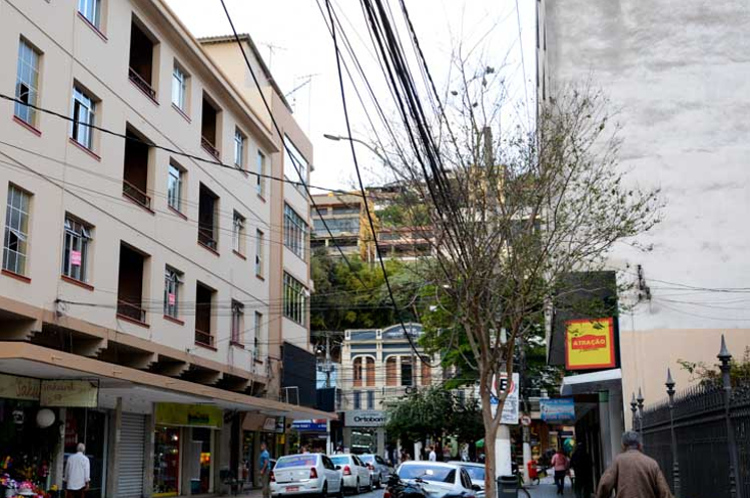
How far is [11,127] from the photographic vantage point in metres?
19.8

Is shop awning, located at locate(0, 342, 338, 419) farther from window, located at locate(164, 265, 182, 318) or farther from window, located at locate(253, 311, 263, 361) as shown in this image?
window, located at locate(253, 311, 263, 361)

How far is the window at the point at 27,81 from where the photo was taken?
20391 millimetres

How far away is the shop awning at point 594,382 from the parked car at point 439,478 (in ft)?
13.6

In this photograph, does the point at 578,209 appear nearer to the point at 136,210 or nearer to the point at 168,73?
the point at 136,210

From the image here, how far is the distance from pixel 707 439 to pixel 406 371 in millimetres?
59505

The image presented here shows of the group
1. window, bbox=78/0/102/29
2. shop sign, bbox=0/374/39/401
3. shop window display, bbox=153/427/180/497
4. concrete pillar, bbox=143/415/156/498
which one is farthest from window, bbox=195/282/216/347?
window, bbox=78/0/102/29

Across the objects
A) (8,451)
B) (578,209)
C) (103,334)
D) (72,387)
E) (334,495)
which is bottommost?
(334,495)

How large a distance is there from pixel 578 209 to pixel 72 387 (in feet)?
42.1

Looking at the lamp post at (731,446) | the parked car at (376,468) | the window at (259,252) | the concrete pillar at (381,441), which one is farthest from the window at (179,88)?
the concrete pillar at (381,441)

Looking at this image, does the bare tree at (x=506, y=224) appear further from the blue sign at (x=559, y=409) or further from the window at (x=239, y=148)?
the window at (x=239, y=148)

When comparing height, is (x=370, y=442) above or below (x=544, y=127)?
below

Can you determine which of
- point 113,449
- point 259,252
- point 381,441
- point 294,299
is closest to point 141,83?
point 113,449

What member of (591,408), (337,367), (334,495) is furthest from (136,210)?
(337,367)

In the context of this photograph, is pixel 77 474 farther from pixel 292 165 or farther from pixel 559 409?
pixel 292 165
